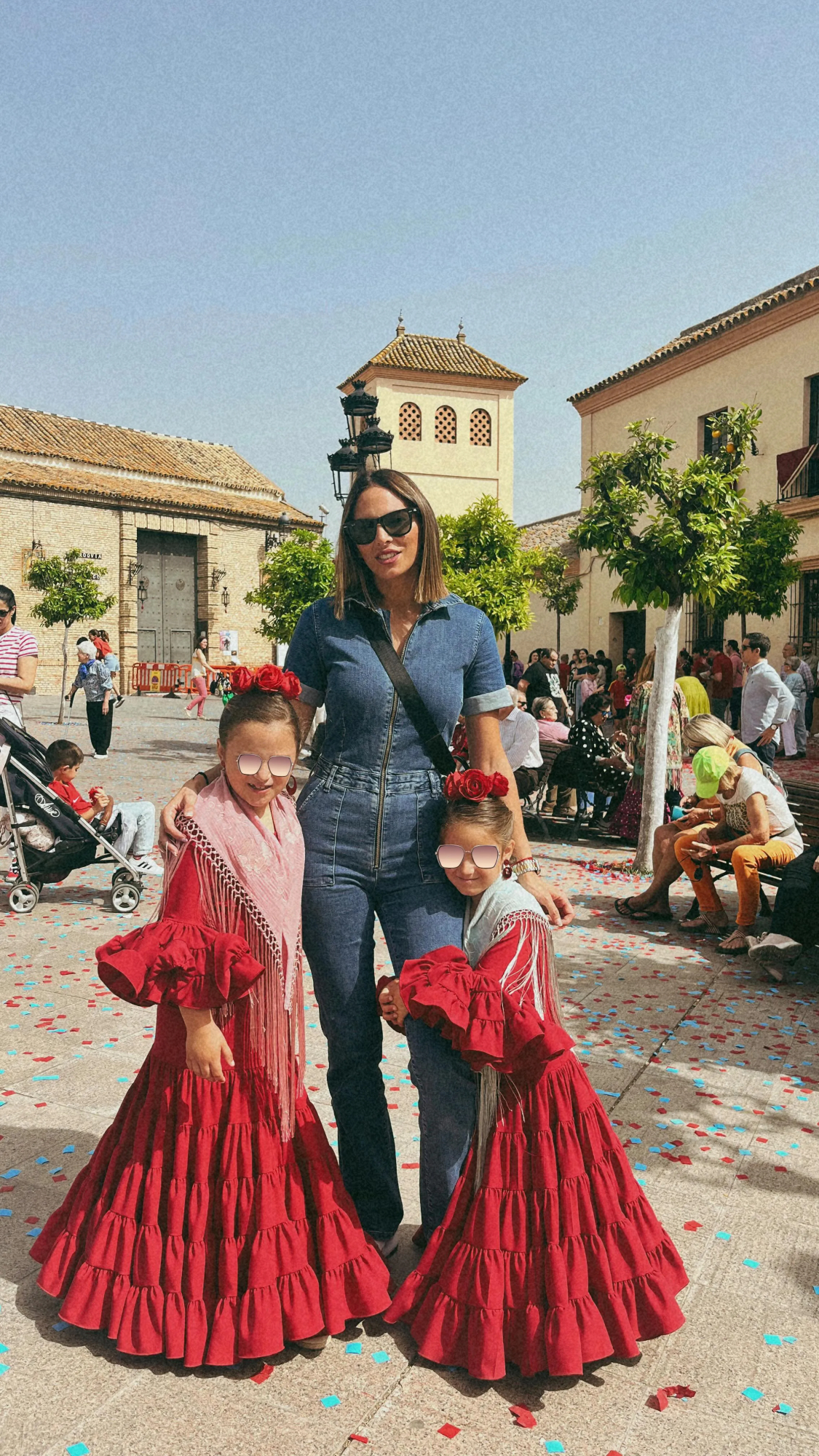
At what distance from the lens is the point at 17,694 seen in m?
6.49

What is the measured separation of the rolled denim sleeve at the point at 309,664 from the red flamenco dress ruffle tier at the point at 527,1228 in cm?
74

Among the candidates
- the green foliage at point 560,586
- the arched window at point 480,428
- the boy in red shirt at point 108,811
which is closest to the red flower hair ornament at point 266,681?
the boy in red shirt at point 108,811

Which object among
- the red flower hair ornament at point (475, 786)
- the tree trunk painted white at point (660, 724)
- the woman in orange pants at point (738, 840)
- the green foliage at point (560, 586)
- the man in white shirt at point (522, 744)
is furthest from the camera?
the green foliage at point (560, 586)

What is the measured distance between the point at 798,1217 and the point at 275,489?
43717 mm

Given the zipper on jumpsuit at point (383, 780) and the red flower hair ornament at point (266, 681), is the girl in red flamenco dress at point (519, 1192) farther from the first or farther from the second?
the red flower hair ornament at point (266, 681)

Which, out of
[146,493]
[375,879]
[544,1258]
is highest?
[146,493]

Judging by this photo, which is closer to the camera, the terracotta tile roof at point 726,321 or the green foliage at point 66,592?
the terracotta tile roof at point 726,321

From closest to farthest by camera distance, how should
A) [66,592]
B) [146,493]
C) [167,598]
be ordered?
[66,592] → [146,493] → [167,598]

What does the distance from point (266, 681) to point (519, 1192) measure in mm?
1254

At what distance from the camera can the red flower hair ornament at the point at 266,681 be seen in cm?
240

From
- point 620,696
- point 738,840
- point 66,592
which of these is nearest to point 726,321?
point 620,696

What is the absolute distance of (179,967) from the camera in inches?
87.0

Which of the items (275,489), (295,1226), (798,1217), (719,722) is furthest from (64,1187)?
(275,489)

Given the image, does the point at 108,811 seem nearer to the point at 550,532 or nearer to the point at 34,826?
the point at 34,826
